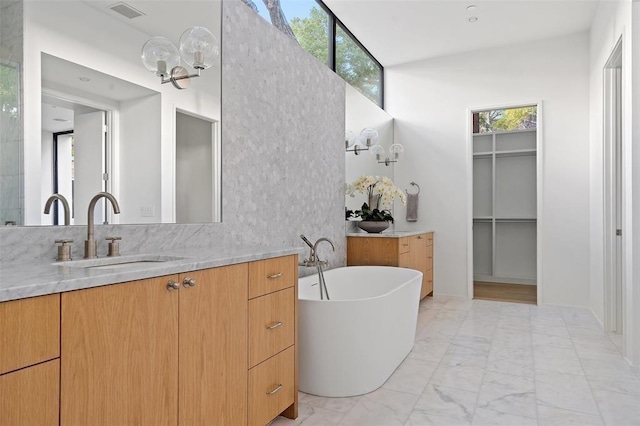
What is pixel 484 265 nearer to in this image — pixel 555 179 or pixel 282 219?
pixel 555 179

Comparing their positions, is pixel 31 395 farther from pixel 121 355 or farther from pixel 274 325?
pixel 274 325

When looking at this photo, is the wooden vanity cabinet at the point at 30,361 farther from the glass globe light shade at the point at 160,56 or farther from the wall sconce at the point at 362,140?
the wall sconce at the point at 362,140

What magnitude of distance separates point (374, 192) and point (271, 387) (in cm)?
278

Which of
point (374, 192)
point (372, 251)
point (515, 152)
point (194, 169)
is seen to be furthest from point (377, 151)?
point (194, 169)

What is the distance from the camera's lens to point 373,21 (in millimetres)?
4250

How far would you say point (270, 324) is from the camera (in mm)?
1834

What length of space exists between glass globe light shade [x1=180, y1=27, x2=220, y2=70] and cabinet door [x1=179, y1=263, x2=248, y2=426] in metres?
1.18

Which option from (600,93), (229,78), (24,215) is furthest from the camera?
(600,93)

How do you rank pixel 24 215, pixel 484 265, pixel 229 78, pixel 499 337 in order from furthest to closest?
pixel 484 265 < pixel 499 337 < pixel 229 78 < pixel 24 215

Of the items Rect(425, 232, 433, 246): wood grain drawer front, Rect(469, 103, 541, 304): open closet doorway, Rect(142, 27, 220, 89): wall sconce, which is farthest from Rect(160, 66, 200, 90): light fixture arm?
Rect(469, 103, 541, 304): open closet doorway

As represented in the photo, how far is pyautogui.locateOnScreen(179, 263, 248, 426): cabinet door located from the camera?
4.59ft

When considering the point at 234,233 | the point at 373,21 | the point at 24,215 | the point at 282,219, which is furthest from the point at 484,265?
the point at 24,215

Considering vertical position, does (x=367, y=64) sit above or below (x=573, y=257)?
above

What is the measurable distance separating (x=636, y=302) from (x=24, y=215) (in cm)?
332
